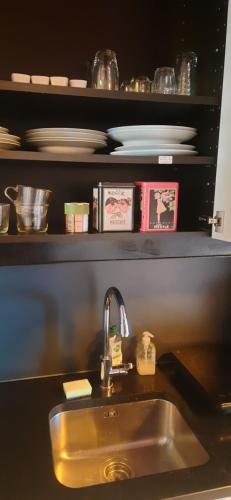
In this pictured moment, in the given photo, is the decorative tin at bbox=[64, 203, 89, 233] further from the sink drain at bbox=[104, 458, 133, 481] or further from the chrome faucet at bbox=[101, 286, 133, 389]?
the sink drain at bbox=[104, 458, 133, 481]

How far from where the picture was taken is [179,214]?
1.27 m

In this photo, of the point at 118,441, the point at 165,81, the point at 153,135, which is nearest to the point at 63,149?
the point at 153,135

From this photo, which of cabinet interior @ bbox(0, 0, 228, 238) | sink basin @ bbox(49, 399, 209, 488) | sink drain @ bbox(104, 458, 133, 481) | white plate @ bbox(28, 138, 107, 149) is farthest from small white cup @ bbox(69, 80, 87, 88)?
sink drain @ bbox(104, 458, 133, 481)

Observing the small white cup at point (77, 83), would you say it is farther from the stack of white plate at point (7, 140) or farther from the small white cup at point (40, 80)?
the stack of white plate at point (7, 140)

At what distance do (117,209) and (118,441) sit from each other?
779mm

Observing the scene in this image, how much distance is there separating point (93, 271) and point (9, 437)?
0.58 m

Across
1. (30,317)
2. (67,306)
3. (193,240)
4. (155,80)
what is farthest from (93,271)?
(155,80)

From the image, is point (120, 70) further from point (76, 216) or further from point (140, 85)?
point (76, 216)

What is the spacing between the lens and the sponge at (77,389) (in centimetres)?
119

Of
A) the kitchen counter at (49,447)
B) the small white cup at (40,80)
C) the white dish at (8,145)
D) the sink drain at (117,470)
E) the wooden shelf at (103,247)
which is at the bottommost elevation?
the sink drain at (117,470)

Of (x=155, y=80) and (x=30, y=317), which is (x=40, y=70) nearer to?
(x=155, y=80)

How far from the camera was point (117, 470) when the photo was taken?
114 cm

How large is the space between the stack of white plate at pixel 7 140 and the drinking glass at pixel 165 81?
0.45 metres

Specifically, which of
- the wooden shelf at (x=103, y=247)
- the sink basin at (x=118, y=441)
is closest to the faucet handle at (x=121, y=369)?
the sink basin at (x=118, y=441)
